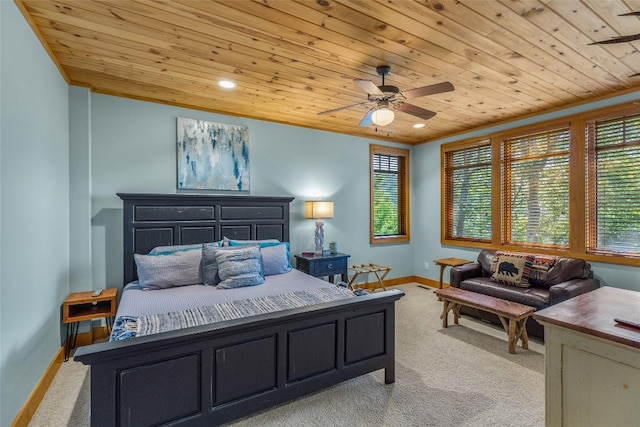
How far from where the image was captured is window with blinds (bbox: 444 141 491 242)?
15.9 ft

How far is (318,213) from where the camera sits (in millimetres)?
4441

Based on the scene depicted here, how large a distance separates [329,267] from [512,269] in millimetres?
2315

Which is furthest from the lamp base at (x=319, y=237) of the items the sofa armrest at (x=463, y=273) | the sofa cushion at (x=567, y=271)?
the sofa cushion at (x=567, y=271)

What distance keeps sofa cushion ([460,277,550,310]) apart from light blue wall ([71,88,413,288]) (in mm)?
1761

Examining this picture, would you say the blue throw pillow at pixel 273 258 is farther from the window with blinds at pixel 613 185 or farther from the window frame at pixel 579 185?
the window with blinds at pixel 613 185

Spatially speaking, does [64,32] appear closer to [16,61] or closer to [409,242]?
[16,61]

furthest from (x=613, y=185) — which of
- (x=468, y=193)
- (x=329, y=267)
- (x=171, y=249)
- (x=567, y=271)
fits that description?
(x=171, y=249)

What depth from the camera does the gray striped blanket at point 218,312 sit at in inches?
75.3

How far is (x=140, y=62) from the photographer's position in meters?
2.72

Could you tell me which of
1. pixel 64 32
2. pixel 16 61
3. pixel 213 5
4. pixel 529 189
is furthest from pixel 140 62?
pixel 529 189

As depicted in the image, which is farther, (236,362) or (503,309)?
(503,309)

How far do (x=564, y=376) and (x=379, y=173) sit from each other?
4.45 metres

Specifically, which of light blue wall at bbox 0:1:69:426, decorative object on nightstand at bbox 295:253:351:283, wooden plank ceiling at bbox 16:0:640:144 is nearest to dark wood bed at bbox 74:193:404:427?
light blue wall at bbox 0:1:69:426

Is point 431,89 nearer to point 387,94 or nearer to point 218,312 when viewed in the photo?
point 387,94
